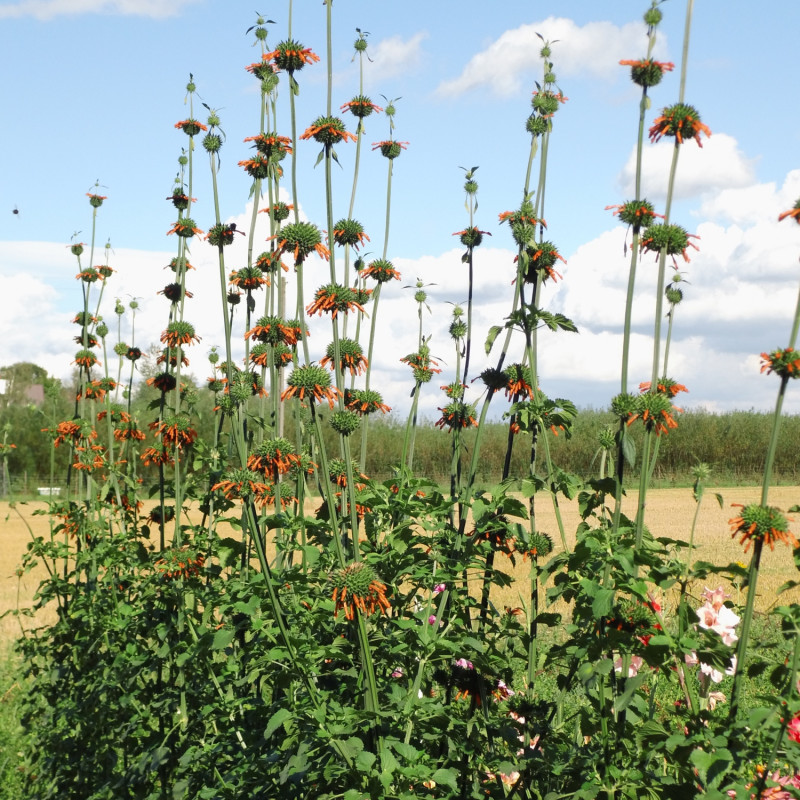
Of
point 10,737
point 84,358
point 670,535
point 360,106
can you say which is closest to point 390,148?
point 360,106

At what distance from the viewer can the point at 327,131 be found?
1.76 m

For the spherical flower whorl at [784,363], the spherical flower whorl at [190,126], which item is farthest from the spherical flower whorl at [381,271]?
the spherical flower whorl at [784,363]

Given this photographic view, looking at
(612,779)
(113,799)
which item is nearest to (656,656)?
(612,779)

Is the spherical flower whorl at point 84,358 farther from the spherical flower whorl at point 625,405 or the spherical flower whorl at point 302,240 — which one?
the spherical flower whorl at point 625,405

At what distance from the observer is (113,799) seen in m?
2.49

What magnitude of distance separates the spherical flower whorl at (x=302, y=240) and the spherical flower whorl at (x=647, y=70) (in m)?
0.75

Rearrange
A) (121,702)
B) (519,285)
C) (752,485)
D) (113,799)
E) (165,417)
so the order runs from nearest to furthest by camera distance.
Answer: (519,285) → (121,702) → (113,799) → (165,417) → (752,485)

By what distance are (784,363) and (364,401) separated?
1.12m

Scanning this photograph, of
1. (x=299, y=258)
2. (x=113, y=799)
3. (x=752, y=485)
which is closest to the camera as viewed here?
(x=299, y=258)

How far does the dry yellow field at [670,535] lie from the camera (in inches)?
230

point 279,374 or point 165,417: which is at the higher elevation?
point 279,374

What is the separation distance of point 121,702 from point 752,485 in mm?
16795

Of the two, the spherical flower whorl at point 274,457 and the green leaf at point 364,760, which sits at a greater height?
the spherical flower whorl at point 274,457

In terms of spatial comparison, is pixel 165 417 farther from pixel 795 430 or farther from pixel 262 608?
pixel 795 430
